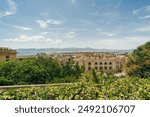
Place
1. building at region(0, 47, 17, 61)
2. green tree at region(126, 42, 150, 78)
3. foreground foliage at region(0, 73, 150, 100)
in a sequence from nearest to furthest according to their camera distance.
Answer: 1. foreground foliage at region(0, 73, 150, 100)
2. green tree at region(126, 42, 150, 78)
3. building at region(0, 47, 17, 61)

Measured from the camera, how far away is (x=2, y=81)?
19.0m

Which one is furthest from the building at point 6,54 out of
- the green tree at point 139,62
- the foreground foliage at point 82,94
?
the foreground foliage at point 82,94

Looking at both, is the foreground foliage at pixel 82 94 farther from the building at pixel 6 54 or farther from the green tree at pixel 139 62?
the building at pixel 6 54

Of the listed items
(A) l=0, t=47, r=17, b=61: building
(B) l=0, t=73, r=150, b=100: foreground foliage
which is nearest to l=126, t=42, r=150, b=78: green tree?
(A) l=0, t=47, r=17, b=61: building

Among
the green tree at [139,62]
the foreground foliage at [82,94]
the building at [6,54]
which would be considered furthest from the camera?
the building at [6,54]

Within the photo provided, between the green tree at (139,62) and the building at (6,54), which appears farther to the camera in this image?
the building at (6,54)

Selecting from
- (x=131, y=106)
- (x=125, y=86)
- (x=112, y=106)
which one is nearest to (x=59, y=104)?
(x=112, y=106)

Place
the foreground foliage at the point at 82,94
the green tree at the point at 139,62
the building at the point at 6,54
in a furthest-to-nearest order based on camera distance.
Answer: the building at the point at 6,54, the green tree at the point at 139,62, the foreground foliage at the point at 82,94

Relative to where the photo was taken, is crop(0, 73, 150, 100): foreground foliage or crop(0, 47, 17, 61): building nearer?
crop(0, 73, 150, 100): foreground foliage

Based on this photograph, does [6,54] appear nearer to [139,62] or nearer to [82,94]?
[139,62]

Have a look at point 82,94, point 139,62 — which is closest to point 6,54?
point 139,62

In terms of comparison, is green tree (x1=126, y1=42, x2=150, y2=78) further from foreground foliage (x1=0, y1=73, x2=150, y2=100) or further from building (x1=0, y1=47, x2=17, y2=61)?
foreground foliage (x1=0, y1=73, x2=150, y2=100)

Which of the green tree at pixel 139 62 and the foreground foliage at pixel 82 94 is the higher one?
the foreground foliage at pixel 82 94

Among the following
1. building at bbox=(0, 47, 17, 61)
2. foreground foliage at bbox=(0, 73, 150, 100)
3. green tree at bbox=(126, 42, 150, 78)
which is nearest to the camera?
foreground foliage at bbox=(0, 73, 150, 100)
